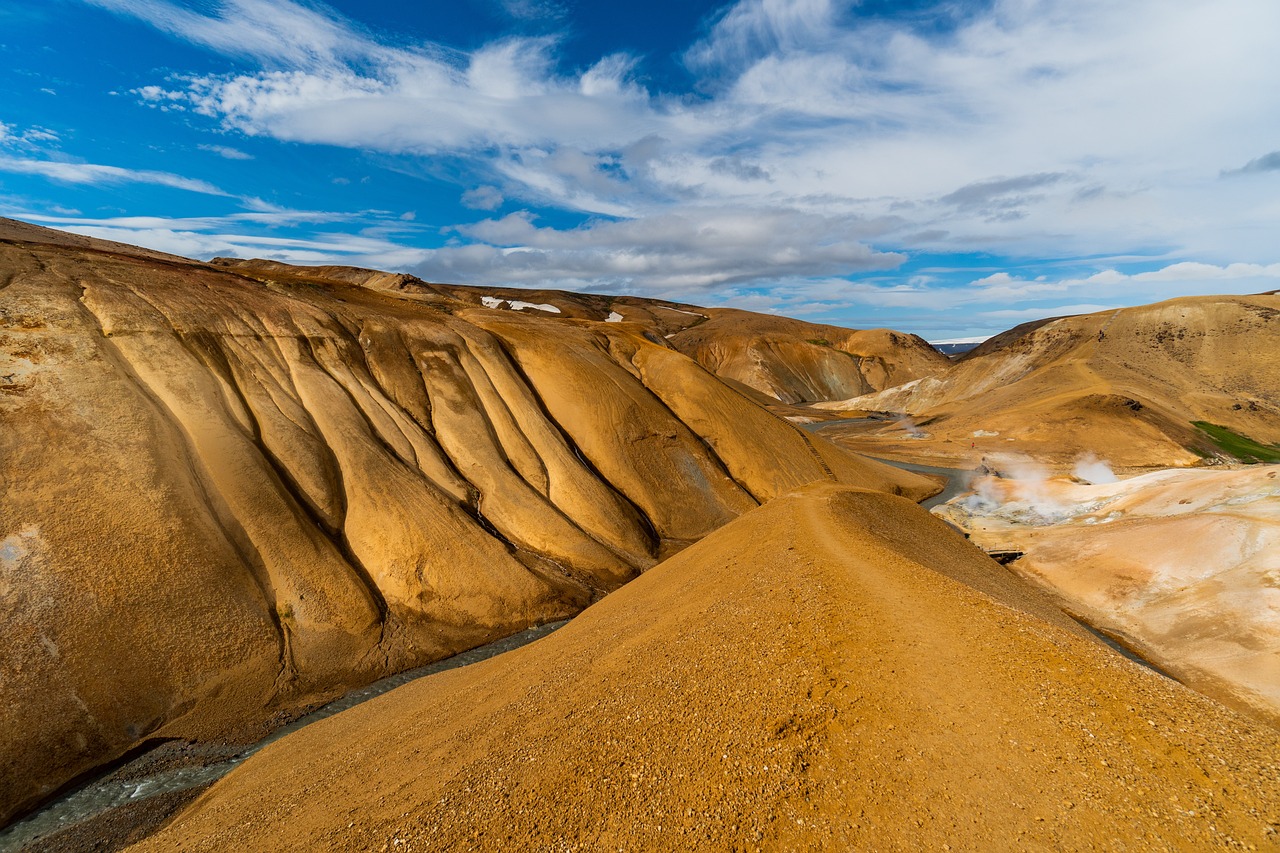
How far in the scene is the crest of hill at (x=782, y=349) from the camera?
103 m

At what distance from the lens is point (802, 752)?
7.07 metres

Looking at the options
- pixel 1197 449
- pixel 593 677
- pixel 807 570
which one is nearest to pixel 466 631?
pixel 593 677

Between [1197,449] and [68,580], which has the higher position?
[68,580]

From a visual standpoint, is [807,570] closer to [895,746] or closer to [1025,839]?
[895,746]

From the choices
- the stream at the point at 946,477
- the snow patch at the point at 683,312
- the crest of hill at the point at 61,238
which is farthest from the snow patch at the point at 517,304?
the stream at the point at 946,477

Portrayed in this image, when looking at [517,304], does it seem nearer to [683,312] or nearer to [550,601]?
[683,312]

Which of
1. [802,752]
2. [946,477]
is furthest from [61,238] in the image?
[946,477]

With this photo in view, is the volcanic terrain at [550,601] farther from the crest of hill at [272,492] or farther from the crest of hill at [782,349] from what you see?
the crest of hill at [782,349]

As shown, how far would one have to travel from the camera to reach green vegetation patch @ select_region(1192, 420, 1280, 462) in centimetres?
4828

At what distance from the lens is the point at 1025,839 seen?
5.75 m

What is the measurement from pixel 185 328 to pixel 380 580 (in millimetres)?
12964

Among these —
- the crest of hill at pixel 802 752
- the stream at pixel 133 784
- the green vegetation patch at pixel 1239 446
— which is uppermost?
the crest of hill at pixel 802 752

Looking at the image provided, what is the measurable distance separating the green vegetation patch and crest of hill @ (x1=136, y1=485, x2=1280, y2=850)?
191ft

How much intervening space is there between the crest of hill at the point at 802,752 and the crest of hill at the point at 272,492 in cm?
424
